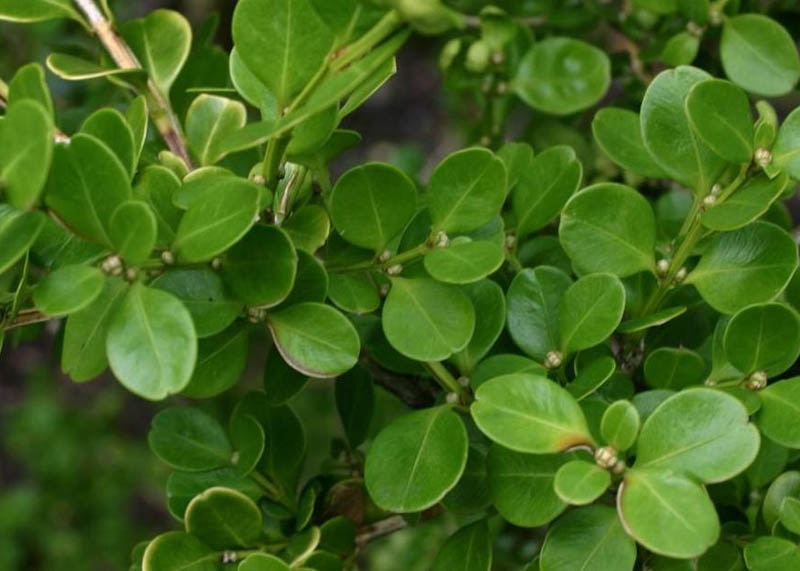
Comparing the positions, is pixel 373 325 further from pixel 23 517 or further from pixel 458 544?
pixel 23 517

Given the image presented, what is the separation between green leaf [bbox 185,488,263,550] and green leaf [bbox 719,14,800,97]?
0.47 meters

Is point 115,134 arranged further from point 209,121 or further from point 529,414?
point 529,414

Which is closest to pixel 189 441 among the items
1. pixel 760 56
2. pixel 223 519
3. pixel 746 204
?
pixel 223 519

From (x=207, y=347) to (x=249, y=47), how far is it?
181mm

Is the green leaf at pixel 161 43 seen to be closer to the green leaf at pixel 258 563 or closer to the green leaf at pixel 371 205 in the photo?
the green leaf at pixel 371 205

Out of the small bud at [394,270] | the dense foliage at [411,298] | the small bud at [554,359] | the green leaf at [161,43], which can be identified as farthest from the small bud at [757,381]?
the green leaf at [161,43]

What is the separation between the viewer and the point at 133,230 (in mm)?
547

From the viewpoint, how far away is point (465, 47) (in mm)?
1054

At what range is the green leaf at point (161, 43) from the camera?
79 cm

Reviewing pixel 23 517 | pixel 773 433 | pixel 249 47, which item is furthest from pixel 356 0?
pixel 23 517

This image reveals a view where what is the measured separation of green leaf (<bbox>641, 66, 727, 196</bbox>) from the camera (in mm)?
653

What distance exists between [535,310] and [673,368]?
0.09 meters

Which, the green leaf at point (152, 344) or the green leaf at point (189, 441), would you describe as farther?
the green leaf at point (189, 441)

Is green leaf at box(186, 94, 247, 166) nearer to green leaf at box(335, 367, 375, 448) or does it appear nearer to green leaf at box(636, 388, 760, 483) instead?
green leaf at box(335, 367, 375, 448)
